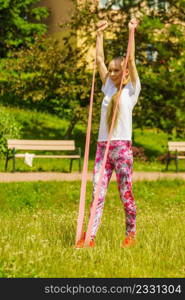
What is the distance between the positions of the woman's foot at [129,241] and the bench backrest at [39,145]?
40.2 ft

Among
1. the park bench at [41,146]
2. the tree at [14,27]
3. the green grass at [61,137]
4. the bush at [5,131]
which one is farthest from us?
the tree at [14,27]

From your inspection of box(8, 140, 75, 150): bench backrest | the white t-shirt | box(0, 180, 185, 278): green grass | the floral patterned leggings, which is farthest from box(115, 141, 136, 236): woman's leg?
box(8, 140, 75, 150): bench backrest

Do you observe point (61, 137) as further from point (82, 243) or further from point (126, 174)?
point (82, 243)

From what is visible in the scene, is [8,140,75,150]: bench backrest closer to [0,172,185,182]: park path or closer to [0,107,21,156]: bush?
[0,172,185,182]: park path

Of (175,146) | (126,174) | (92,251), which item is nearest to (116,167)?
(126,174)

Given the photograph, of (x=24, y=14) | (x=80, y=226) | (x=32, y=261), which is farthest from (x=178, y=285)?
(x=24, y=14)

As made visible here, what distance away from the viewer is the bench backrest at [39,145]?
19.9m

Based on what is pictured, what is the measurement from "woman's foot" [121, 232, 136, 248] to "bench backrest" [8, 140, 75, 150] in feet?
40.2

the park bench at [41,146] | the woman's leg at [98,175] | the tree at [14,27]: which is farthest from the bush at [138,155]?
the woman's leg at [98,175]

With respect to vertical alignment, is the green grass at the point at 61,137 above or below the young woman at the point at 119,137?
below

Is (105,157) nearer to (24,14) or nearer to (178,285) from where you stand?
(178,285)

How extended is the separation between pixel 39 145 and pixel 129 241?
13162mm

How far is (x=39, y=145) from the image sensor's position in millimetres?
20641

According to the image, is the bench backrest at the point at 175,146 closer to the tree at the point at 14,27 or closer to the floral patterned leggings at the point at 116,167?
the tree at the point at 14,27
